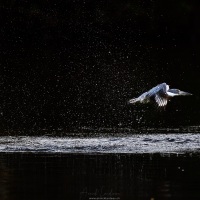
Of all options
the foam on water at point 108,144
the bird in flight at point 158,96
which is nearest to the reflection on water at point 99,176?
the foam on water at point 108,144

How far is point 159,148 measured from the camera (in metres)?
17.3

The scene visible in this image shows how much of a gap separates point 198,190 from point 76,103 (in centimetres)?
1230

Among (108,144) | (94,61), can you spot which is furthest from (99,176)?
(94,61)

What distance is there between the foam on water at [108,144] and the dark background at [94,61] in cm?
169

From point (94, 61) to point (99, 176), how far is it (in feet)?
87.8

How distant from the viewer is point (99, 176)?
14.5 meters

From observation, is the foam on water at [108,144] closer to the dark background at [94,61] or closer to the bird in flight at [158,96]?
the bird in flight at [158,96]

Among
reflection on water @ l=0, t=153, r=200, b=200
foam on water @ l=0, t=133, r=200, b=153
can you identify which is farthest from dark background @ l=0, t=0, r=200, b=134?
reflection on water @ l=0, t=153, r=200, b=200

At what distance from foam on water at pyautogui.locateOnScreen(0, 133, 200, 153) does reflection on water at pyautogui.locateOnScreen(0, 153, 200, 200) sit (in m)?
0.54

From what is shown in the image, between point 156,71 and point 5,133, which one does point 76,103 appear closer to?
point 5,133

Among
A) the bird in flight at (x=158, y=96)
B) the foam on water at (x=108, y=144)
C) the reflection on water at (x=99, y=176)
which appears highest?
the bird in flight at (x=158, y=96)

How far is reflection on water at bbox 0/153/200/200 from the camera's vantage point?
13062 mm

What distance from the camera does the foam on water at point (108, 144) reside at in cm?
1716

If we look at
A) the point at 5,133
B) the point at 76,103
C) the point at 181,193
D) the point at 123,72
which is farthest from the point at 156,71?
the point at 181,193
